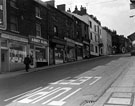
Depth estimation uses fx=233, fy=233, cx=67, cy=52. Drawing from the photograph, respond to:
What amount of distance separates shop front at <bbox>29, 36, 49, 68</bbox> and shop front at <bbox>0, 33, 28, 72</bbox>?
1.70 metres

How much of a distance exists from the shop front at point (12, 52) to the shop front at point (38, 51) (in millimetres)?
1702

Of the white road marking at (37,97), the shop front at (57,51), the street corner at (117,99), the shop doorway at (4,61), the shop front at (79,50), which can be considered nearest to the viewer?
the street corner at (117,99)

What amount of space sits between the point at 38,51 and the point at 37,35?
81.0 inches

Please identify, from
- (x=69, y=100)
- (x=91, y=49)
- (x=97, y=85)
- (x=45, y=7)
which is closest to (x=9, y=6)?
(x=45, y=7)

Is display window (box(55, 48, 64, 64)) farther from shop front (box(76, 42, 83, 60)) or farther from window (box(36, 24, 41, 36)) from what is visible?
shop front (box(76, 42, 83, 60))

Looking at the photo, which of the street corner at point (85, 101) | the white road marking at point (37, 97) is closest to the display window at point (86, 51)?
the white road marking at point (37, 97)

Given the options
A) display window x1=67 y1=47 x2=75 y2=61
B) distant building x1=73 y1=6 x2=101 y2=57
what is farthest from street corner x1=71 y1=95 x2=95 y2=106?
distant building x1=73 y1=6 x2=101 y2=57

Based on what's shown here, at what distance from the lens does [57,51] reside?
117ft

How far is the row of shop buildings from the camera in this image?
2338 cm

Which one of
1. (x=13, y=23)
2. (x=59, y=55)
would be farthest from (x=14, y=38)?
(x=59, y=55)

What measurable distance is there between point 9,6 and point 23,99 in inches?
634

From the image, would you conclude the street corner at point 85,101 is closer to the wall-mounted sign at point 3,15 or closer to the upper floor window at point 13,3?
the wall-mounted sign at point 3,15

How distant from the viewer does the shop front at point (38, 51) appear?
27.9m

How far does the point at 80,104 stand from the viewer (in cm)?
900
